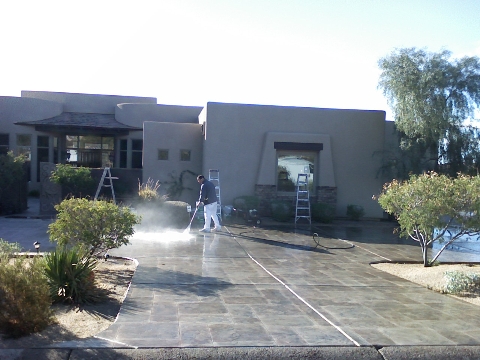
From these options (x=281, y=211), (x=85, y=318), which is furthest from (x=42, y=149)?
(x=85, y=318)

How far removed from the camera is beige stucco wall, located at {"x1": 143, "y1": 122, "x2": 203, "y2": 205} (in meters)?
20.6

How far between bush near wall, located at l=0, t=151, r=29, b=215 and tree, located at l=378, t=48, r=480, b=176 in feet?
45.3

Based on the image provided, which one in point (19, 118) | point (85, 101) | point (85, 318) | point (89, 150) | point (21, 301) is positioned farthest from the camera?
point (85, 101)

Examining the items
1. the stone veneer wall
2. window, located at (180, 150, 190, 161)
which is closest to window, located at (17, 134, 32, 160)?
window, located at (180, 150, 190, 161)

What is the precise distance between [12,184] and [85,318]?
13237mm

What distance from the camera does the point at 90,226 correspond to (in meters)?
8.59

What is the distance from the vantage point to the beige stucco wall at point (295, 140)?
64.2 feet

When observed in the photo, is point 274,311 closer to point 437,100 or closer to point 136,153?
point 437,100

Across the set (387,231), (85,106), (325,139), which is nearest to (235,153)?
(325,139)

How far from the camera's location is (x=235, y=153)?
19641 mm

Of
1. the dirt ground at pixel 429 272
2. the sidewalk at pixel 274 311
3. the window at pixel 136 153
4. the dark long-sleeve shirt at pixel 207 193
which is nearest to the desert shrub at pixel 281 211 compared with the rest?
the dark long-sleeve shirt at pixel 207 193

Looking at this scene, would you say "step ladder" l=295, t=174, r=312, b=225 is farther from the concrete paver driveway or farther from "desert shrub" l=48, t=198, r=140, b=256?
"desert shrub" l=48, t=198, r=140, b=256

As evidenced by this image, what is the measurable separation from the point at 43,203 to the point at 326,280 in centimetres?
1231

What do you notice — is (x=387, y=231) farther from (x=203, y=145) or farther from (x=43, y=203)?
(x=43, y=203)
